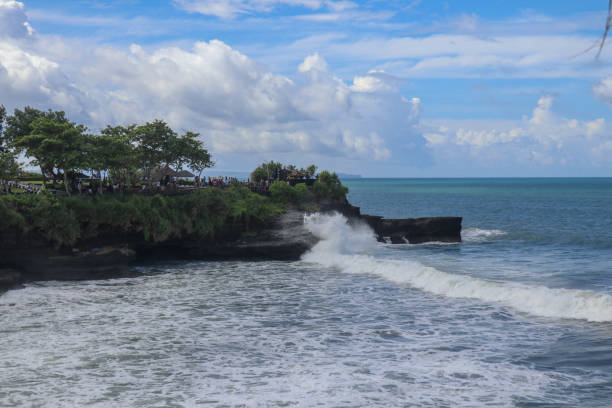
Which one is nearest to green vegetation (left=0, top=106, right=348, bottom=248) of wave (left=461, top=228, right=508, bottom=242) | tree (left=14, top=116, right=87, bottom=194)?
tree (left=14, top=116, right=87, bottom=194)

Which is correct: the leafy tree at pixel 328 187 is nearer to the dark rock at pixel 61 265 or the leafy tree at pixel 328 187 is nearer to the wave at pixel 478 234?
the wave at pixel 478 234

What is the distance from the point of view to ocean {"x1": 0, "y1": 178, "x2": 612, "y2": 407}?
13250 millimetres

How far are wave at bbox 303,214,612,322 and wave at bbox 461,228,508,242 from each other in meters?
14.4

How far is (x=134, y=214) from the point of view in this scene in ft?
113

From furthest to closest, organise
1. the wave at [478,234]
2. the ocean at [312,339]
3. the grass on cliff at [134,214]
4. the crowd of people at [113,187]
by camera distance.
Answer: the wave at [478,234] → the crowd of people at [113,187] → the grass on cliff at [134,214] → the ocean at [312,339]

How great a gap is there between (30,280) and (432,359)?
24.3 meters

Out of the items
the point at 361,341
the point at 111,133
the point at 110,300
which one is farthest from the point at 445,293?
the point at 111,133

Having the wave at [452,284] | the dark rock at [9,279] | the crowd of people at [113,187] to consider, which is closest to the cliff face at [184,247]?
the dark rock at [9,279]

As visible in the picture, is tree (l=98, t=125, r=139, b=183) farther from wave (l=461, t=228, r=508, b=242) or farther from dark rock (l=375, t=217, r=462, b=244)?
wave (l=461, t=228, r=508, b=242)

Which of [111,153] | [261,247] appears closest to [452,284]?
[261,247]

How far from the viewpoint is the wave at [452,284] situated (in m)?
20.7

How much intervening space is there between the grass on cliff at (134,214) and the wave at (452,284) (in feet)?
18.4

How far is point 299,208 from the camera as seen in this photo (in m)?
44.1

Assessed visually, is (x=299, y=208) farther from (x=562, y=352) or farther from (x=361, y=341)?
(x=562, y=352)
